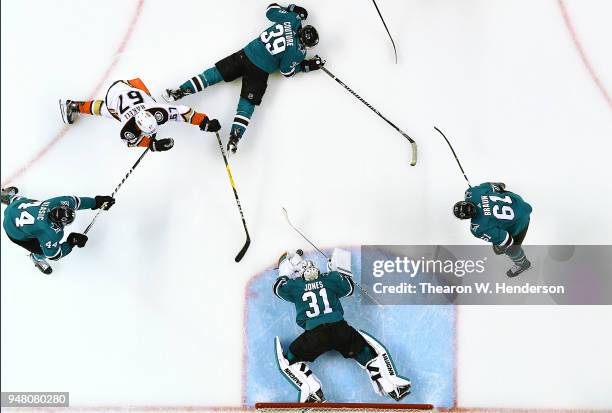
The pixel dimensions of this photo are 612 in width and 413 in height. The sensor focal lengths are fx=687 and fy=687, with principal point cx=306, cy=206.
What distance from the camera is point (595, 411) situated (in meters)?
4.27

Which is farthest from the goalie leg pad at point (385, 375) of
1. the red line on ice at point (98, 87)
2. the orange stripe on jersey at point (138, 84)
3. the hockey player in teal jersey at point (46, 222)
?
the red line on ice at point (98, 87)

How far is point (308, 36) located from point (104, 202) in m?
1.64

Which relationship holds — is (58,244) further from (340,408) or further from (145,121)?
(340,408)

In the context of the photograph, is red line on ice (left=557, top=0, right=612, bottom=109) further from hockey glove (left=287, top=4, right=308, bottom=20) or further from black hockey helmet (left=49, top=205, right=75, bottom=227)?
→ black hockey helmet (left=49, top=205, right=75, bottom=227)

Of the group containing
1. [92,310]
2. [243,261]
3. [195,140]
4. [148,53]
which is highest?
[148,53]

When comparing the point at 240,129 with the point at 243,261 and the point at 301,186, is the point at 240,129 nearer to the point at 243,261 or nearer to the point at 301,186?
A: the point at 301,186

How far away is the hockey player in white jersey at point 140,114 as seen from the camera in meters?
4.07

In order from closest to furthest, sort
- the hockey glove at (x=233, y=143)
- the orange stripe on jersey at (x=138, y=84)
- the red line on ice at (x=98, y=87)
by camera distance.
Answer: the orange stripe on jersey at (x=138, y=84) < the hockey glove at (x=233, y=143) < the red line on ice at (x=98, y=87)

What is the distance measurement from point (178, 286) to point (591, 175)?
2760 mm

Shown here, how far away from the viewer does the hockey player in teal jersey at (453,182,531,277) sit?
13.0ft

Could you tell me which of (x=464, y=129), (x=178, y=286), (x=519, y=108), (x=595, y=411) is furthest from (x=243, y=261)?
(x=595, y=411)

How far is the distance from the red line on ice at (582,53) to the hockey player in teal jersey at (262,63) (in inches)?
63.7
